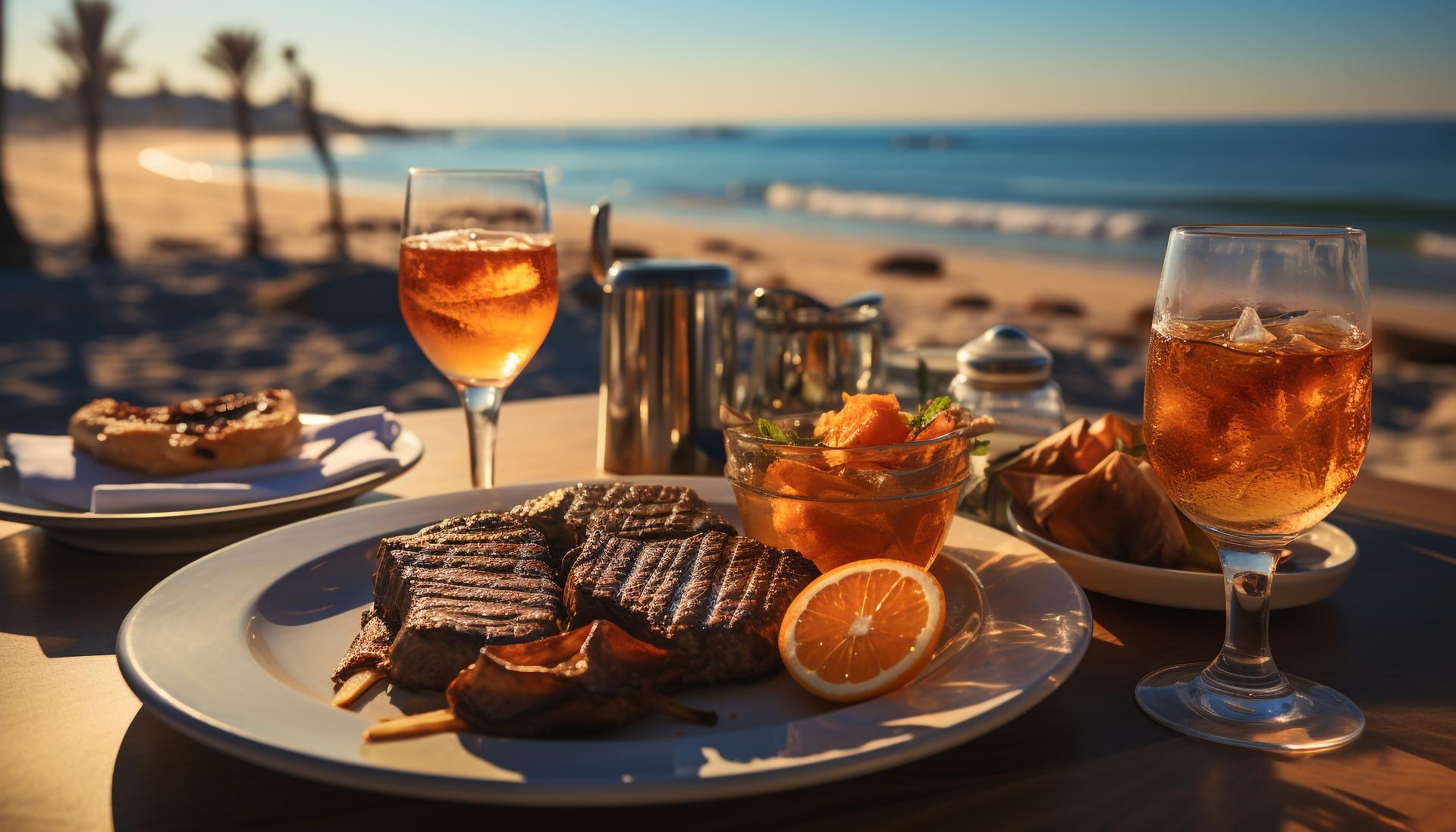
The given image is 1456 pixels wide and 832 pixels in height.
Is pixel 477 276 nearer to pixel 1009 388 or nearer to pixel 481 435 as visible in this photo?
pixel 481 435

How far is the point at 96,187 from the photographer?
17.6 m

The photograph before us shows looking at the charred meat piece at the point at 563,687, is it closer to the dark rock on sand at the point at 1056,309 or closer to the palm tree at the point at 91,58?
the dark rock on sand at the point at 1056,309

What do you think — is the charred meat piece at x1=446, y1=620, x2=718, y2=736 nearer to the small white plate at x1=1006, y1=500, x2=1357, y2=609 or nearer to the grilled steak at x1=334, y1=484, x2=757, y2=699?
the grilled steak at x1=334, y1=484, x2=757, y2=699

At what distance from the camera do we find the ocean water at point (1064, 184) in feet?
73.6

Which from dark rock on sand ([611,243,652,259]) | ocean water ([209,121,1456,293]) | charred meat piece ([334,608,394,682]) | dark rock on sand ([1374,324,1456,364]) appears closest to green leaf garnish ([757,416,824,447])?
charred meat piece ([334,608,394,682])

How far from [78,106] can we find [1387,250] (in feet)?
79.6

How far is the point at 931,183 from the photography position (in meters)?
32.6

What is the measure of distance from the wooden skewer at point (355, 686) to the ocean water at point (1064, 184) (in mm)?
14997

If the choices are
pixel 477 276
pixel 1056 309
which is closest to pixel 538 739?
pixel 477 276

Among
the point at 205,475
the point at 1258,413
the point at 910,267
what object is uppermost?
the point at 1258,413

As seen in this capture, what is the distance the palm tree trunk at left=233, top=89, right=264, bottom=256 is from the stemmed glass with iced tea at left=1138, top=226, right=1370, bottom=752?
18714 millimetres

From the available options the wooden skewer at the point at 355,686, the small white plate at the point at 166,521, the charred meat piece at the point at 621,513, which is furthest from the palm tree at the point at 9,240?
the wooden skewer at the point at 355,686

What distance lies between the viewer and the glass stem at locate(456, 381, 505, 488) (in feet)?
6.79

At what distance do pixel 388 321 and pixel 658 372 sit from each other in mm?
9674
